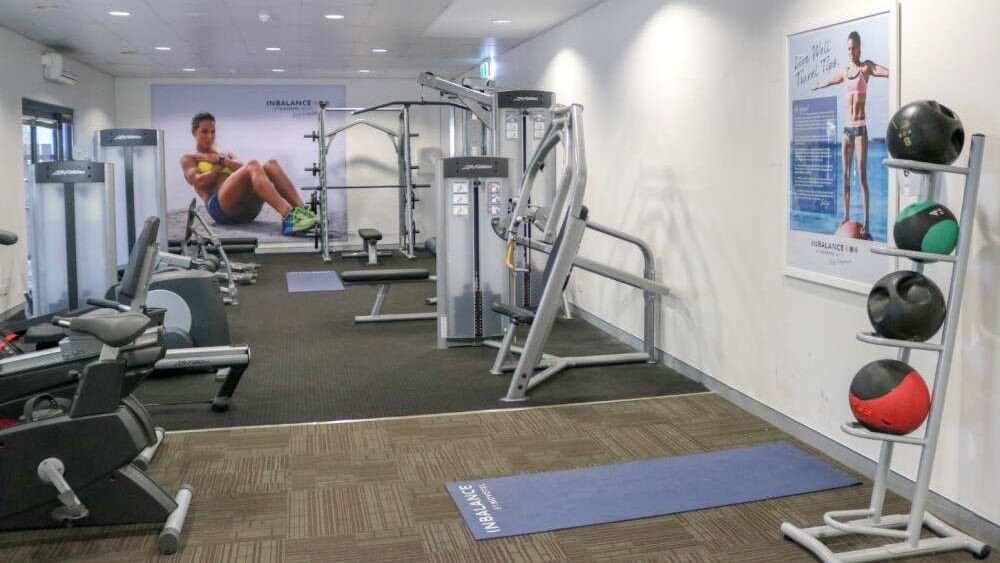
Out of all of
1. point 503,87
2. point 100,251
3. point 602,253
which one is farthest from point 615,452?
A: point 503,87

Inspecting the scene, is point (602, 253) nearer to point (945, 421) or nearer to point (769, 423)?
point (769, 423)

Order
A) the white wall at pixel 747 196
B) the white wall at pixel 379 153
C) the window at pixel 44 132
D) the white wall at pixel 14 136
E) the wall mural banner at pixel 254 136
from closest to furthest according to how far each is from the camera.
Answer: the white wall at pixel 747 196
the white wall at pixel 14 136
the window at pixel 44 132
the wall mural banner at pixel 254 136
the white wall at pixel 379 153

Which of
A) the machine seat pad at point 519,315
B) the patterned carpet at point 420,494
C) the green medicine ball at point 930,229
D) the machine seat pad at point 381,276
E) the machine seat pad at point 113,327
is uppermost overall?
the green medicine ball at point 930,229

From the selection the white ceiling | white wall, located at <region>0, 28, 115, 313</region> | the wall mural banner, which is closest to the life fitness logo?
the wall mural banner

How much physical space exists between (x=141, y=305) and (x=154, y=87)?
32.3 feet

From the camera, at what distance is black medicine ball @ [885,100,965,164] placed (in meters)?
2.77

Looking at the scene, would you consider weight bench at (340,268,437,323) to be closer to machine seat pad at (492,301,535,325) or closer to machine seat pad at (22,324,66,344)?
machine seat pad at (492,301,535,325)

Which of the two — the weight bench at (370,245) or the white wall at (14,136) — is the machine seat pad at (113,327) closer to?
the white wall at (14,136)

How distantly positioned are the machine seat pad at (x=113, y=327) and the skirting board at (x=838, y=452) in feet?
7.83

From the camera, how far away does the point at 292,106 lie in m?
13.2

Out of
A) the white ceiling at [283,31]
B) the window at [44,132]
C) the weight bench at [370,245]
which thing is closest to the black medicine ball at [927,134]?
the white ceiling at [283,31]

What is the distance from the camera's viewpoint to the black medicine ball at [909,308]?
9.12 feet

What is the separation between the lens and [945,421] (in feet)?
10.8

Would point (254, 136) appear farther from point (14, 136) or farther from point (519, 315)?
point (519, 315)
